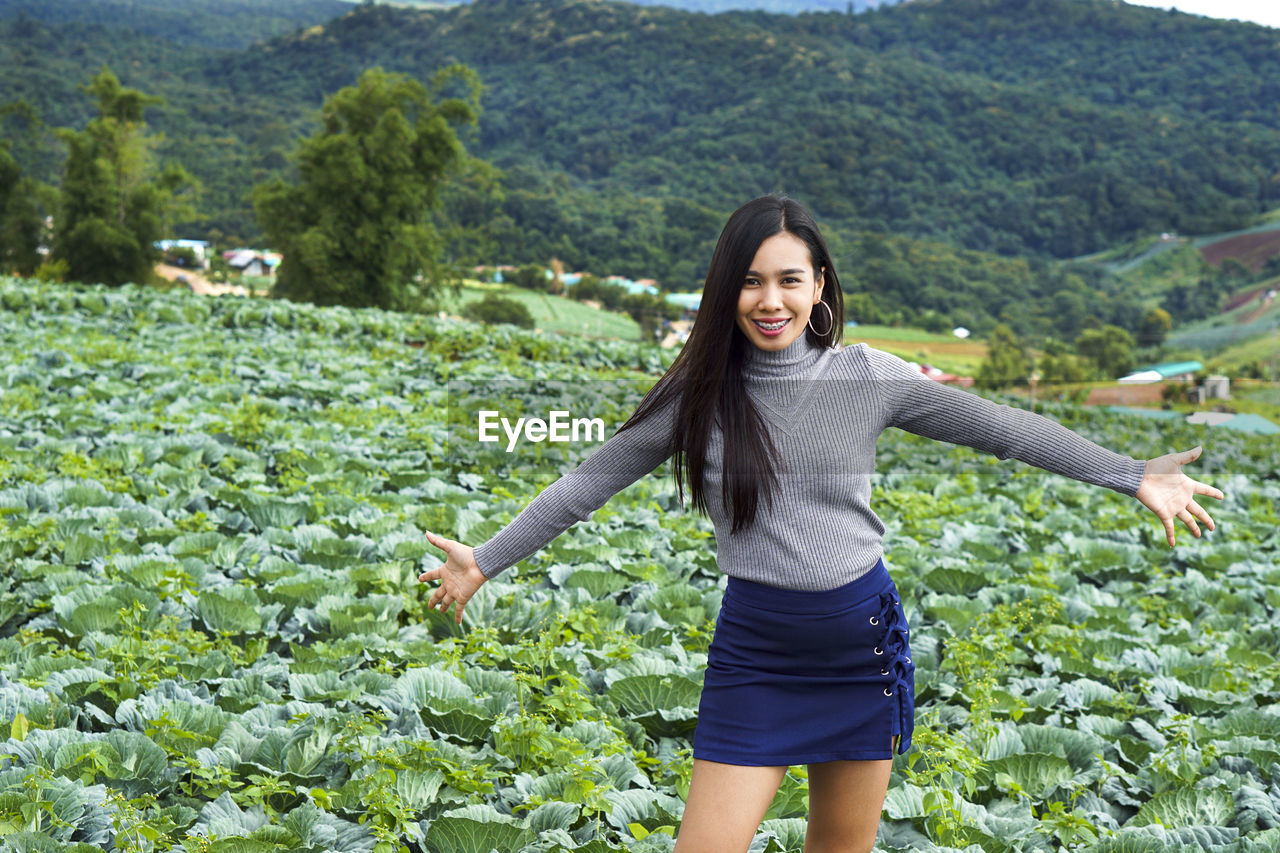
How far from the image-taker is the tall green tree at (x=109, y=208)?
1085 inches

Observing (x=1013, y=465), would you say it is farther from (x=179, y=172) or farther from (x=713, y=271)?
(x=179, y=172)

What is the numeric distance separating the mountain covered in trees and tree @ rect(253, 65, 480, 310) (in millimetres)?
5137

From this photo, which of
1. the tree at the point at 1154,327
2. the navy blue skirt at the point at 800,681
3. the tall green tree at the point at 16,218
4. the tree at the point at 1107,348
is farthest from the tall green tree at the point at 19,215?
the tree at the point at 1154,327

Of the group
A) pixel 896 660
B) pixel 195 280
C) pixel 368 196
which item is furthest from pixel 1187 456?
pixel 195 280

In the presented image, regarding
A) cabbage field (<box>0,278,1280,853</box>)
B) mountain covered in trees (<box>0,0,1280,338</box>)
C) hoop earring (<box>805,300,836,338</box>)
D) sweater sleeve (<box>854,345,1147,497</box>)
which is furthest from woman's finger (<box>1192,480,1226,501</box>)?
mountain covered in trees (<box>0,0,1280,338</box>)

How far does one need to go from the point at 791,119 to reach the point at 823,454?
89883 mm

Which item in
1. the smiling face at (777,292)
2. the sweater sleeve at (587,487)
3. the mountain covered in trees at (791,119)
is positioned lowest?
the sweater sleeve at (587,487)

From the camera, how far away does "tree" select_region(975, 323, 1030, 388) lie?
29422mm

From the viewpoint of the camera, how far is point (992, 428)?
196 cm

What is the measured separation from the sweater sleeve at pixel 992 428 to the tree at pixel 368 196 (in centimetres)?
2892

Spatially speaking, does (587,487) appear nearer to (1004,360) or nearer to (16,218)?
(16,218)

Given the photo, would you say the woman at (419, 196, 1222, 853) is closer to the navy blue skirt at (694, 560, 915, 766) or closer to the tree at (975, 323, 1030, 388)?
the navy blue skirt at (694, 560, 915, 766)

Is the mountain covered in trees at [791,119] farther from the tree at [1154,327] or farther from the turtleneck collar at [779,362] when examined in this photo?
the turtleneck collar at [779,362]

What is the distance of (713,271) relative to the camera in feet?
6.57
